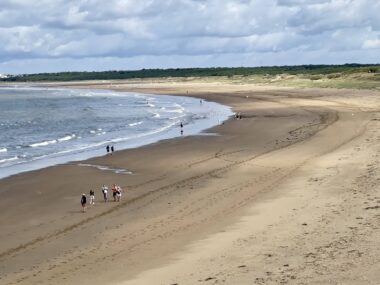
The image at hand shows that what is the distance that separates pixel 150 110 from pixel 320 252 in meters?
67.6

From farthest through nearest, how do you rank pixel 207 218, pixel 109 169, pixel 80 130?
pixel 80 130
pixel 109 169
pixel 207 218

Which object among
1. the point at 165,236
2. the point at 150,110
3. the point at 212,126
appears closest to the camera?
the point at 165,236

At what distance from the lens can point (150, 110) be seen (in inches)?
3223

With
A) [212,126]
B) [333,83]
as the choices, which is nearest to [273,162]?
[212,126]

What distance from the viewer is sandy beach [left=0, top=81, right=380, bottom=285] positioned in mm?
14914

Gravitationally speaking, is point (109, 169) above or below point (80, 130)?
above

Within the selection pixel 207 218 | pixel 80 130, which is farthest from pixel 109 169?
pixel 80 130

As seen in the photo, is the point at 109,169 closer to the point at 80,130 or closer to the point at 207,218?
the point at 207,218

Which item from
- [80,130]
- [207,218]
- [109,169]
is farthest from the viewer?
[80,130]

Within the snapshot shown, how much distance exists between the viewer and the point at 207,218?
21328 millimetres

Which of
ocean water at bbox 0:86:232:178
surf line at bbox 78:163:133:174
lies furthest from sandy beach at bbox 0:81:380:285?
ocean water at bbox 0:86:232:178

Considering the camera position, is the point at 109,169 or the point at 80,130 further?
the point at 80,130

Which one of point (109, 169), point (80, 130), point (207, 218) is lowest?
point (80, 130)

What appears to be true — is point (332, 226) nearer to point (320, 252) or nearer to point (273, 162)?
point (320, 252)
